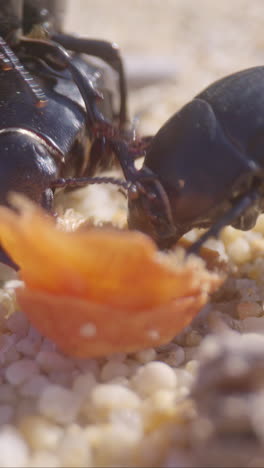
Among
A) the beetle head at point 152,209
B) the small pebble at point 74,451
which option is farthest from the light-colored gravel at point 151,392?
the beetle head at point 152,209

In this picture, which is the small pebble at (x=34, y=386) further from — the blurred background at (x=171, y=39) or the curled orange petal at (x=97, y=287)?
the blurred background at (x=171, y=39)

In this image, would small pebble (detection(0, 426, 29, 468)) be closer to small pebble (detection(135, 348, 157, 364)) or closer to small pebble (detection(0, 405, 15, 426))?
small pebble (detection(0, 405, 15, 426))

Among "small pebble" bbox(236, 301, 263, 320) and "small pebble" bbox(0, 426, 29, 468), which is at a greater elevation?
"small pebble" bbox(0, 426, 29, 468)

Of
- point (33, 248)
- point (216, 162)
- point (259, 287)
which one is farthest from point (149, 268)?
point (259, 287)

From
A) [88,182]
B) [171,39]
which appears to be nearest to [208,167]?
[88,182]

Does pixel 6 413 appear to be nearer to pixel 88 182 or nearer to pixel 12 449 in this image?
pixel 12 449

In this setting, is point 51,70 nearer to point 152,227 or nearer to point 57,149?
point 57,149

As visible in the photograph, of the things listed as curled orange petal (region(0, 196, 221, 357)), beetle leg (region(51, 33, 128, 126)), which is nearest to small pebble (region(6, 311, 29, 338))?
curled orange petal (region(0, 196, 221, 357))
